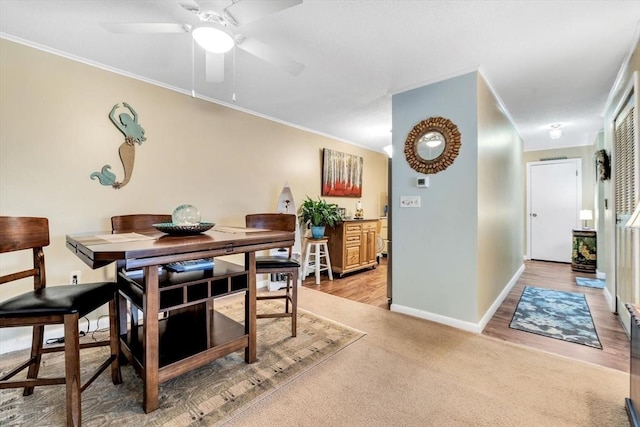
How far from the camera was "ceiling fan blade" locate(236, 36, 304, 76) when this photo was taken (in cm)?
173

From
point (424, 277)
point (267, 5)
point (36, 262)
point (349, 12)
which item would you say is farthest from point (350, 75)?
point (36, 262)

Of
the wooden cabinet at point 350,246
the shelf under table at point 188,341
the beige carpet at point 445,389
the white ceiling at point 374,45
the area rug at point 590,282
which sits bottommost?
the beige carpet at point 445,389

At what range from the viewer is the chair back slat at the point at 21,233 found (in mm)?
1425

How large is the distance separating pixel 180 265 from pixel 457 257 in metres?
2.26

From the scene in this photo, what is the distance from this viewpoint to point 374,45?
2.15m

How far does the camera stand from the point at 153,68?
100 inches

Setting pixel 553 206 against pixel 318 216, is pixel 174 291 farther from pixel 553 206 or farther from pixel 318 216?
pixel 553 206

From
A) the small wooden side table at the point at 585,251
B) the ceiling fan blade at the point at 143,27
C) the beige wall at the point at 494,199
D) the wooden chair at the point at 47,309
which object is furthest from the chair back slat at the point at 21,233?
the small wooden side table at the point at 585,251

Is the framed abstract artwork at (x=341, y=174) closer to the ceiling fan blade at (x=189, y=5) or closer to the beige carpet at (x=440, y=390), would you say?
the beige carpet at (x=440, y=390)

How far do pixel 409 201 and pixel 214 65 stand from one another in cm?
206

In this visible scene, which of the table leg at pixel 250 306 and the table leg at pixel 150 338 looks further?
Answer: the table leg at pixel 250 306

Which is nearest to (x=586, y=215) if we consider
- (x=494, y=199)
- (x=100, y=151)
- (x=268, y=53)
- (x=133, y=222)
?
(x=494, y=199)

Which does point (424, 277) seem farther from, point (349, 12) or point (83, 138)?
point (83, 138)

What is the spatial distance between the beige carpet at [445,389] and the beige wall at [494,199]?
67 centimetres
